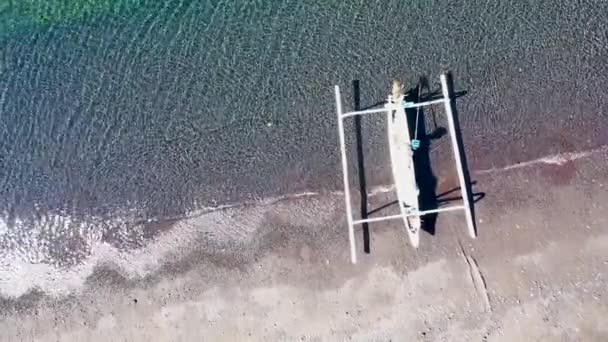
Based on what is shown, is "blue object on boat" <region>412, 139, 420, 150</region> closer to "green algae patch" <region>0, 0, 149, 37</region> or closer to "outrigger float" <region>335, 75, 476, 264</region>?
"outrigger float" <region>335, 75, 476, 264</region>

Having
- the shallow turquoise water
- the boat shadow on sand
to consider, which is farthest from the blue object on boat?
the shallow turquoise water

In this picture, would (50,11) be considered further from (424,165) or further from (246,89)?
(424,165)

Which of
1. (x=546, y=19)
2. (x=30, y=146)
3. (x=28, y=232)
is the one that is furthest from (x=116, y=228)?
(x=546, y=19)

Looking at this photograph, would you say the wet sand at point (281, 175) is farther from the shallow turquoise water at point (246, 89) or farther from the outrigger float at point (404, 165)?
the outrigger float at point (404, 165)

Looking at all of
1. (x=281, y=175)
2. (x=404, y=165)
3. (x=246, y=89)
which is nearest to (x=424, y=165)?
(x=404, y=165)

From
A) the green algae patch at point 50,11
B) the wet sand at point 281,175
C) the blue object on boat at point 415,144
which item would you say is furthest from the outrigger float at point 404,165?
the green algae patch at point 50,11

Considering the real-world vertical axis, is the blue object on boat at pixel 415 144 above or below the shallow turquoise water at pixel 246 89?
below

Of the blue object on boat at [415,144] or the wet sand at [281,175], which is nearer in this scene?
the wet sand at [281,175]

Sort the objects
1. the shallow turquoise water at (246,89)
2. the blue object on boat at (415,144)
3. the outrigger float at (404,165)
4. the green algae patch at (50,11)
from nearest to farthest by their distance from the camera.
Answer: the outrigger float at (404,165) < the blue object on boat at (415,144) < the shallow turquoise water at (246,89) < the green algae patch at (50,11)

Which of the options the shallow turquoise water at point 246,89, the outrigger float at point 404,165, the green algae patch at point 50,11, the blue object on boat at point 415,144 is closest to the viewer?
the outrigger float at point 404,165
